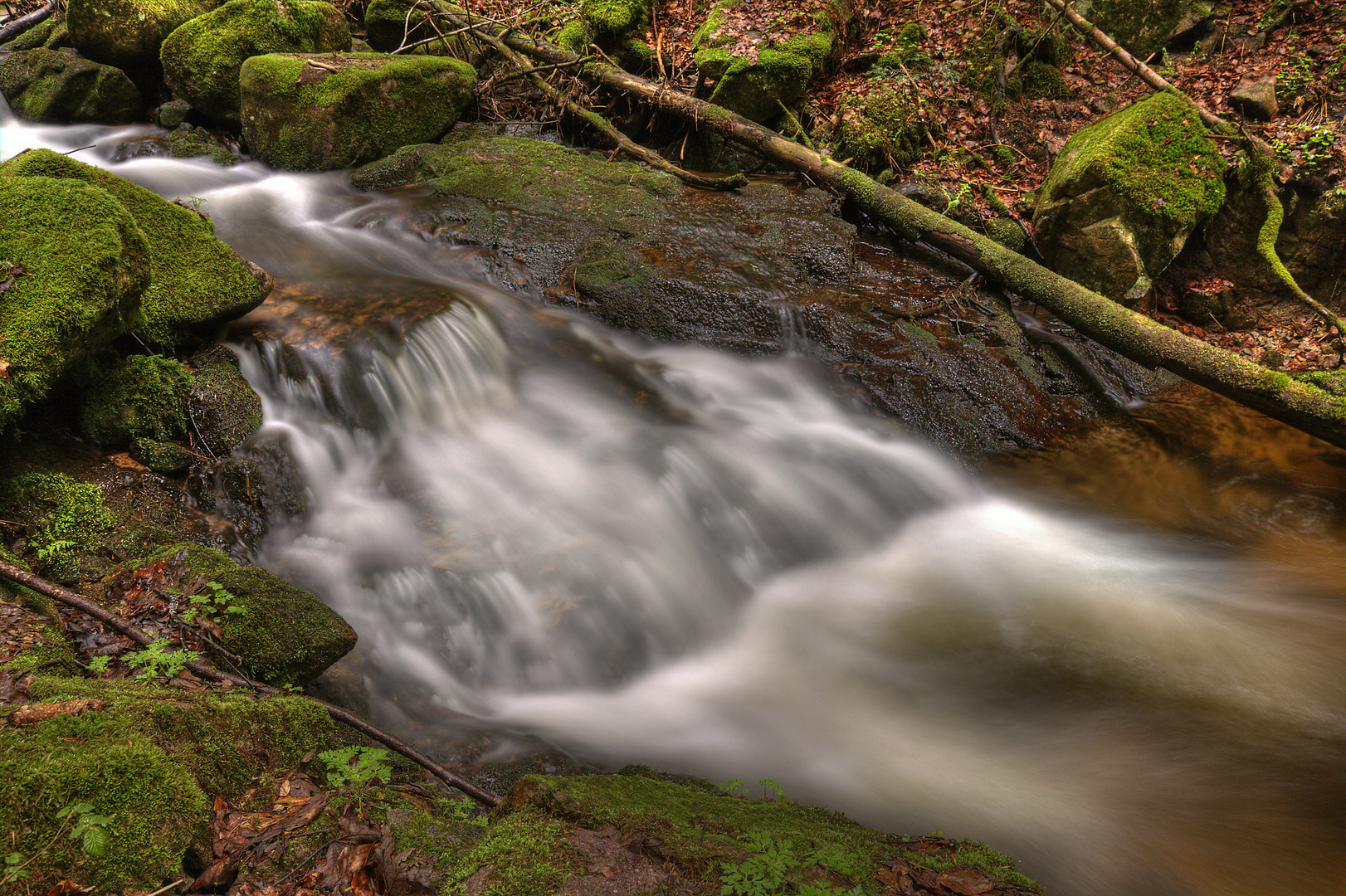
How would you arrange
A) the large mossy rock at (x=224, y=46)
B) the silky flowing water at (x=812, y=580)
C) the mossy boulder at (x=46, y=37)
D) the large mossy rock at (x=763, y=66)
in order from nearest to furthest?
1. the silky flowing water at (x=812, y=580)
2. the large mossy rock at (x=224, y=46)
3. the large mossy rock at (x=763, y=66)
4. the mossy boulder at (x=46, y=37)

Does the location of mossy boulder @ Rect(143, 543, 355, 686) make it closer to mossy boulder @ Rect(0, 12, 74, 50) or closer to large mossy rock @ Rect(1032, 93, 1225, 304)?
large mossy rock @ Rect(1032, 93, 1225, 304)

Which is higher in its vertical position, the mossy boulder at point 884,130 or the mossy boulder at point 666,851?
the mossy boulder at point 884,130

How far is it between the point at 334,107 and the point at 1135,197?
8.81 m

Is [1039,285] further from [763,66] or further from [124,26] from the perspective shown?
[124,26]

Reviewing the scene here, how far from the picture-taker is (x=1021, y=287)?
691 centimetres

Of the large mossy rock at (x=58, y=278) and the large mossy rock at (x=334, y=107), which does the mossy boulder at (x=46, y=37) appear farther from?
the large mossy rock at (x=58, y=278)

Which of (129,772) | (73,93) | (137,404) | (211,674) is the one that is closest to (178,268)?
(137,404)

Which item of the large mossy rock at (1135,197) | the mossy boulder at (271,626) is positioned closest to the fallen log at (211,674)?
the mossy boulder at (271,626)

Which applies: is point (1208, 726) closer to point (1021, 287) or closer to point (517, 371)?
point (1021, 287)

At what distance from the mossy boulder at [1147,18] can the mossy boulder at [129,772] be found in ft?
38.0

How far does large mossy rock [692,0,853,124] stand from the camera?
29.6 ft

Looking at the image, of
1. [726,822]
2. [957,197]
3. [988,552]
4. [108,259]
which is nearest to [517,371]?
[108,259]

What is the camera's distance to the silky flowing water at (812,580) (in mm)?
3283

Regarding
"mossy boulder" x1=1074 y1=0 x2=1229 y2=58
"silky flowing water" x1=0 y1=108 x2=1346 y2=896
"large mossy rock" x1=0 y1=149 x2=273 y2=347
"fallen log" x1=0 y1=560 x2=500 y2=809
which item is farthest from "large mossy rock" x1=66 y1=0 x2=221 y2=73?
"mossy boulder" x1=1074 y1=0 x2=1229 y2=58
